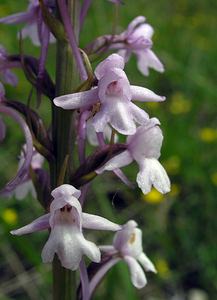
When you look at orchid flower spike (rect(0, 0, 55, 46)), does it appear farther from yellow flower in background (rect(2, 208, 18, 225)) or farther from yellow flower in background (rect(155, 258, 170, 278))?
yellow flower in background (rect(155, 258, 170, 278))

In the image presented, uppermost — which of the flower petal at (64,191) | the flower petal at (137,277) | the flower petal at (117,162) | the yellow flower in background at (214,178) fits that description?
the flower petal at (64,191)

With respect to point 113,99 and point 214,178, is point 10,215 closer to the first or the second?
point 214,178

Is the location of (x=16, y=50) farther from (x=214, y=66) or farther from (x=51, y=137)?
(x=51, y=137)

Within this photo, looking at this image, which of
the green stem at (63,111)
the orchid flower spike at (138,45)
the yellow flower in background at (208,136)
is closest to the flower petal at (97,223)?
the green stem at (63,111)

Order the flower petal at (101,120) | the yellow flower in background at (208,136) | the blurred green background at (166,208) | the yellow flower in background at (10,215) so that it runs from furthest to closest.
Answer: the yellow flower in background at (208,136)
the yellow flower in background at (10,215)
the blurred green background at (166,208)
the flower petal at (101,120)

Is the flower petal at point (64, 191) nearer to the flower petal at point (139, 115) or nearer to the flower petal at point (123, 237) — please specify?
the flower petal at point (139, 115)

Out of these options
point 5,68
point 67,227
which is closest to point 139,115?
point 67,227
